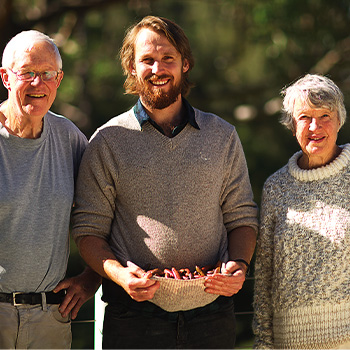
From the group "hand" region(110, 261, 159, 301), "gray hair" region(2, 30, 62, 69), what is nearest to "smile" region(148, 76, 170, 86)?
"gray hair" region(2, 30, 62, 69)

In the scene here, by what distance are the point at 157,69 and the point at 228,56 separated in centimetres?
1532

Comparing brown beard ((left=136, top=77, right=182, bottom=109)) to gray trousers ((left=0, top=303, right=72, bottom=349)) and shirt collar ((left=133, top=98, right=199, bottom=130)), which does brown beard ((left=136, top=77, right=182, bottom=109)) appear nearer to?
shirt collar ((left=133, top=98, right=199, bottom=130))

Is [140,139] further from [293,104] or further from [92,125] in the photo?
[92,125]

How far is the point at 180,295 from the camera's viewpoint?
2771mm

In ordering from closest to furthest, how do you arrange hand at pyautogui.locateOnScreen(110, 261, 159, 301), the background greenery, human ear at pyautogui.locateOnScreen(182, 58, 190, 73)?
hand at pyautogui.locateOnScreen(110, 261, 159, 301) < human ear at pyautogui.locateOnScreen(182, 58, 190, 73) < the background greenery

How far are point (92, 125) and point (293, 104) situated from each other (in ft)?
37.1

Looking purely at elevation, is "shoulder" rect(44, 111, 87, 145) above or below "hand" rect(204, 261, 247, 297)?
above

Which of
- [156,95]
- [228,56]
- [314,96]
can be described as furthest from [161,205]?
[228,56]

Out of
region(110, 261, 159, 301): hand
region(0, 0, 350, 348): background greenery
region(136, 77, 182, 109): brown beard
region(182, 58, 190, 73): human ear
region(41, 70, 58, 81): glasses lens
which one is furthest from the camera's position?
region(0, 0, 350, 348): background greenery

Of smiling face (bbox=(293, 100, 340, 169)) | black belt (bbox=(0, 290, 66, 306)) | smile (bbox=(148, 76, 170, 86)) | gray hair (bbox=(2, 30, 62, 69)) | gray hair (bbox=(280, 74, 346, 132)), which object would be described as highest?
gray hair (bbox=(2, 30, 62, 69))

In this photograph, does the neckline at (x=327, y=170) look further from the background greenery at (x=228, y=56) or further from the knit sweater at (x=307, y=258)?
the background greenery at (x=228, y=56)

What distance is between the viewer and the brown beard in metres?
2.98

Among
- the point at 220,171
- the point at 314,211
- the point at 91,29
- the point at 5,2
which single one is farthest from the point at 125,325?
the point at 91,29

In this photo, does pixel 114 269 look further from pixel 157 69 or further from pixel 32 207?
pixel 157 69
